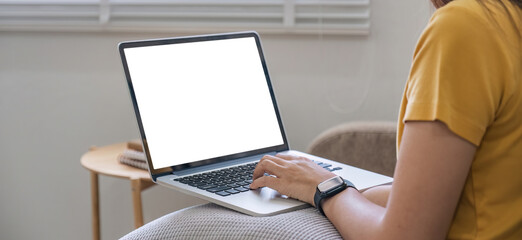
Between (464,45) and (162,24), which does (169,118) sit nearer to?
(464,45)

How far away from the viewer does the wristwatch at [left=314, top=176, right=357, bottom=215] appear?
3.08 feet

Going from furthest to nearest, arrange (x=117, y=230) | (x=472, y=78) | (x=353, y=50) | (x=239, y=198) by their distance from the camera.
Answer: (x=117, y=230)
(x=353, y=50)
(x=239, y=198)
(x=472, y=78)

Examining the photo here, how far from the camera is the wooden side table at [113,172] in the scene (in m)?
1.65

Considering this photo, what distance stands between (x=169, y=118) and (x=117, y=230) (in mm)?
1161

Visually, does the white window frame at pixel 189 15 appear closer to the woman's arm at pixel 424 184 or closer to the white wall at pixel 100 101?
the white wall at pixel 100 101

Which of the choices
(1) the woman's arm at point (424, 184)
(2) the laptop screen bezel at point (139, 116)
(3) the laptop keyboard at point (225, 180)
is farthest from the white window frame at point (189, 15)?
(1) the woman's arm at point (424, 184)

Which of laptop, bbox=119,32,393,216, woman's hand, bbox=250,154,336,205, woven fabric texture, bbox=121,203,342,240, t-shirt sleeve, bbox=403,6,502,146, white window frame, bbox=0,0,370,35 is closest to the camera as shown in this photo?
t-shirt sleeve, bbox=403,6,502,146

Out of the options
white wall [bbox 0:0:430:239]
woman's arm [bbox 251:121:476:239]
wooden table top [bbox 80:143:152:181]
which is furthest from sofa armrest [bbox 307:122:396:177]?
woman's arm [bbox 251:121:476:239]

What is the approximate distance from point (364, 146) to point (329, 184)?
0.74 m

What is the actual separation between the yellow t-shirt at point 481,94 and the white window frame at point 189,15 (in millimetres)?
1208

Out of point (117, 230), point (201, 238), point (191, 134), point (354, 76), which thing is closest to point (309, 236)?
point (201, 238)

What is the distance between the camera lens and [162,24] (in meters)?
2.08

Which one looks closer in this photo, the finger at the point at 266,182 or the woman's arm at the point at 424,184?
the woman's arm at the point at 424,184

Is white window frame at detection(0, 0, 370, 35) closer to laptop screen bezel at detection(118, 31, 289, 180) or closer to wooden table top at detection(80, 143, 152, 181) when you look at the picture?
wooden table top at detection(80, 143, 152, 181)
